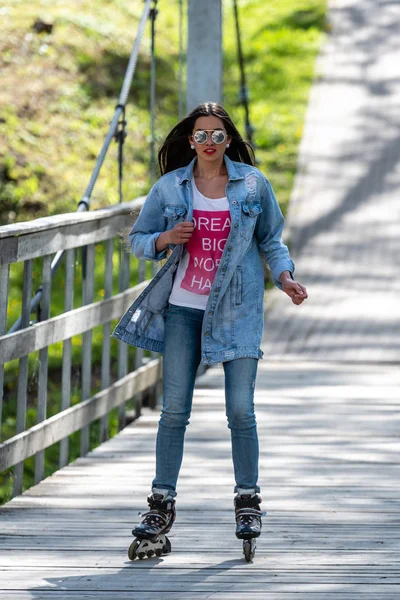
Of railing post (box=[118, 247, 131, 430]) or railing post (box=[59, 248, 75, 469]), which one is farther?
railing post (box=[118, 247, 131, 430])

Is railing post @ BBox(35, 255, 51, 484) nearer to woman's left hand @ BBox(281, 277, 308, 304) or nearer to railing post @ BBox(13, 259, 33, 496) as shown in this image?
railing post @ BBox(13, 259, 33, 496)

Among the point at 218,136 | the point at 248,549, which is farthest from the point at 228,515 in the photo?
the point at 218,136

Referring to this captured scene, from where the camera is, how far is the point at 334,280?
43.0 ft

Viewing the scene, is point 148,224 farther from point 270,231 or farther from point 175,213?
point 270,231

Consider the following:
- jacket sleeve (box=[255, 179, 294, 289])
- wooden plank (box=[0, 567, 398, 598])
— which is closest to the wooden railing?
jacket sleeve (box=[255, 179, 294, 289])

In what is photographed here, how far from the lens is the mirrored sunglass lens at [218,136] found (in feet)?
15.6

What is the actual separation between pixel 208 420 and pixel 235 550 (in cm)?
299

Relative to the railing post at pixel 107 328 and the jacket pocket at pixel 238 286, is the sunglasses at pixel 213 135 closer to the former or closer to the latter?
the jacket pocket at pixel 238 286

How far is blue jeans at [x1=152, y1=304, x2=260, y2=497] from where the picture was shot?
187 inches

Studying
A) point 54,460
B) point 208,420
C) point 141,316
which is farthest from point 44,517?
point 54,460

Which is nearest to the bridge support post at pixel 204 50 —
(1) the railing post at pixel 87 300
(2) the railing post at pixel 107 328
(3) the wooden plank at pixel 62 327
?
(3) the wooden plank at pixel 62 327

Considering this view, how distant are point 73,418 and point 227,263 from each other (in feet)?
6.97

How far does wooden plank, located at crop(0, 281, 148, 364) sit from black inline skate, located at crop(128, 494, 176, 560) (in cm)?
108

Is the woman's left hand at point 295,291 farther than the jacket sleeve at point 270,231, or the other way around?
the jacket sleeve at point 270,231
